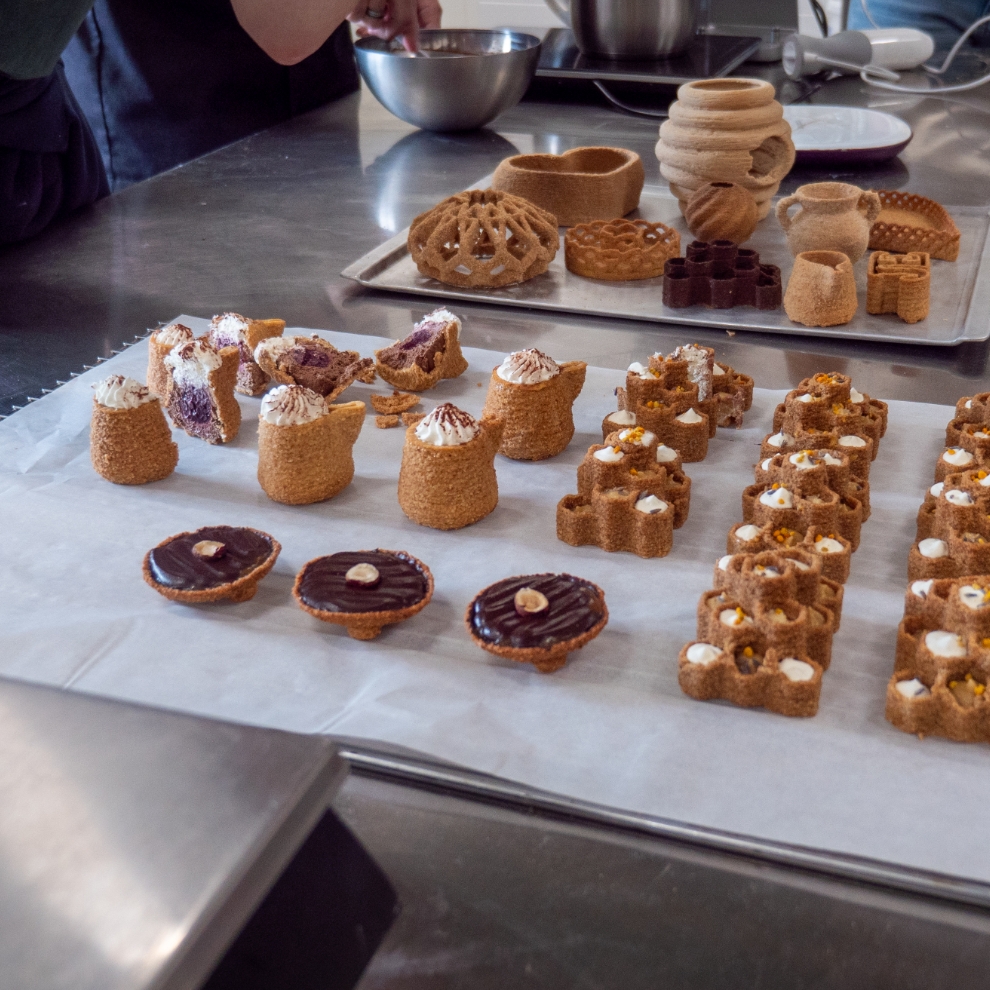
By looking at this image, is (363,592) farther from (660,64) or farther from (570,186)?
(660,64)

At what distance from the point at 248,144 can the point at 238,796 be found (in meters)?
2.38

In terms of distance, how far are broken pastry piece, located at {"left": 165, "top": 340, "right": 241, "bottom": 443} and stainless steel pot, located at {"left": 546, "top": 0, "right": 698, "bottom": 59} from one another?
1.98m

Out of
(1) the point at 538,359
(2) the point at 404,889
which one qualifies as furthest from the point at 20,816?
(1) the point at 538,359

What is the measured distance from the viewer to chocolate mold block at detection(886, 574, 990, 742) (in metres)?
0.98

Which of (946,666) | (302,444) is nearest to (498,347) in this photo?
(302,444)

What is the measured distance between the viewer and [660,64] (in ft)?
10.3

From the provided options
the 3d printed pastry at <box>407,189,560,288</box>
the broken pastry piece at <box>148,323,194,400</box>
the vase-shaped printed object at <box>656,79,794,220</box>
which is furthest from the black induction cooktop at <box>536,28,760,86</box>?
the broken pastry piece at <box>148,323,194,400</box>

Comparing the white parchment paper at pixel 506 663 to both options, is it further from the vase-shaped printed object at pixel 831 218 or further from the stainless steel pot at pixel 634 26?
the stainless steel pot at pixel 634 26

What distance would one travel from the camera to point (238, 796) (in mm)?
837

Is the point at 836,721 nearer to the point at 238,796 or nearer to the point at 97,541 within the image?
the point at 238,796

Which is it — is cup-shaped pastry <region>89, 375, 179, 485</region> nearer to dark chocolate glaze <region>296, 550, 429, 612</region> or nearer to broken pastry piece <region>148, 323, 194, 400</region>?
broken pastry piece <region>148, 323, 194, 400</region>

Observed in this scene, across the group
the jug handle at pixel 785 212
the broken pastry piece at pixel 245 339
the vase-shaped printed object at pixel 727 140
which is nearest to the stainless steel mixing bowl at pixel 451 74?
the vase-shaped printed object at pixel 727 140

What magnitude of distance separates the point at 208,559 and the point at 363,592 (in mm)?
191

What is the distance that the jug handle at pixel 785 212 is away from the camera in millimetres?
1973
